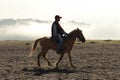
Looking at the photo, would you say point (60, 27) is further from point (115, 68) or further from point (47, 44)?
point (115, 68)

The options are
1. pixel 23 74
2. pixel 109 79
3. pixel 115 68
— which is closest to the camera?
pixel 109 79

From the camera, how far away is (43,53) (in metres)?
24.5

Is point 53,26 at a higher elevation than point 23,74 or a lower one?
higher

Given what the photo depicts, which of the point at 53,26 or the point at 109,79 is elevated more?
the point at 53,26

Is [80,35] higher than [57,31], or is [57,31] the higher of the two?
[57,31]

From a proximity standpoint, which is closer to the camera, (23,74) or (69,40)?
(23,74)

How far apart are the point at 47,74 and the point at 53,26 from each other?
3.84 meters

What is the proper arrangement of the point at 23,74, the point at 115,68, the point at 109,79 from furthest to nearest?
1. the point at 115,68
2. the point at 23,74
3. the point at 109,79

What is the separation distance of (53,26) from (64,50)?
150 cm

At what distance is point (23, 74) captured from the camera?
20.3m

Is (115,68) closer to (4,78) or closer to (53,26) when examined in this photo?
(53,26)

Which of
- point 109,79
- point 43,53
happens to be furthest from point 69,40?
point 109,79

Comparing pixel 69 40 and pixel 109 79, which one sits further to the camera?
pixel 69 40

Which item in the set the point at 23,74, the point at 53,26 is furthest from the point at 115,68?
the point at 23,74
